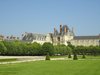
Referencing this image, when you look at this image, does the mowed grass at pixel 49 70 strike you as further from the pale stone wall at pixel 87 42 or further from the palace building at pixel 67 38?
the pale stone wall at pixel 87 42

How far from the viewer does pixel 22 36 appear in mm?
130000

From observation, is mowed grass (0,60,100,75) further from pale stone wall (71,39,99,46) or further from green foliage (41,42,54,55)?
pale stone wall (71,39,99,46)

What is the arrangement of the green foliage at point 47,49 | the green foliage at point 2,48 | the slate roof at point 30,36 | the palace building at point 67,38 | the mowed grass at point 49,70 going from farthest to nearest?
the palace building at point 67,38 → the slate roof at point 30,36 → the green foliage at point 47,49 → the green foliage at point 2,48 → the mowed grass at point 49,70

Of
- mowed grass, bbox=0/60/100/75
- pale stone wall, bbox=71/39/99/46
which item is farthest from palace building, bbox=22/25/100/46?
mowed grass, bbox=0/60/100/75

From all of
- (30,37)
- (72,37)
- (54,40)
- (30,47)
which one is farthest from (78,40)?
(30,47)

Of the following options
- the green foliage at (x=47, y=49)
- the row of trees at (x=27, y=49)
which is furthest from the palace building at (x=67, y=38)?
the green foliage at (x=47, y=49)

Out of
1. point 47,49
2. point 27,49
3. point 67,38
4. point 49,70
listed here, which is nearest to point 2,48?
point 27,49

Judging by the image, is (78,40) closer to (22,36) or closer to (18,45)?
(22,36)

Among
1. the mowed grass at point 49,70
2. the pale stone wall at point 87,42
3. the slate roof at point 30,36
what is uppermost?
the slate roof at point 30,36

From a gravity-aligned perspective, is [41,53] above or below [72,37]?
below

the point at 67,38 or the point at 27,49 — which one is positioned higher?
the point at 67,38

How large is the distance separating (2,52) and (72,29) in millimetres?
70999

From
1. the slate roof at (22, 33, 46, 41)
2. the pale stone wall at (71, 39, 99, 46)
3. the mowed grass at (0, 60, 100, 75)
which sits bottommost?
the mowed grass at (0, 60, 100, 75)

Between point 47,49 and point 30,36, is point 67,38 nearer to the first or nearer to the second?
point 30,36
